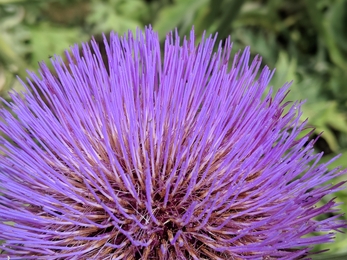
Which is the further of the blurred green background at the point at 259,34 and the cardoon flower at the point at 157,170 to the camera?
the blurred green background at the point at 259,34

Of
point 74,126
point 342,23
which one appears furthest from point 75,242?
point 342,23

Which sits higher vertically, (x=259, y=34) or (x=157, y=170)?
(x=259, y=34)

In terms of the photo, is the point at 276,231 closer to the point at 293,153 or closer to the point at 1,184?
the point at 293,153

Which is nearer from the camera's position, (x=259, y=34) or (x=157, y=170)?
(x=157, y=170)

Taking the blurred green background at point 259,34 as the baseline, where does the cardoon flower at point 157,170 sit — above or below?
below
